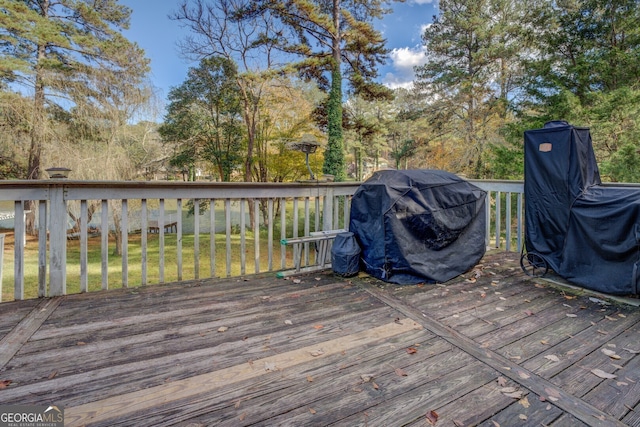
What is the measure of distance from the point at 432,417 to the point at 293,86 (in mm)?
12669

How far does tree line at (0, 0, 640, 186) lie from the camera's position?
9.12 meters

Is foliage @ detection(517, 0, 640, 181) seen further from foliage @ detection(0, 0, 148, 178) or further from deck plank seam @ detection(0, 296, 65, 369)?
foliage @ detection(0, 0, 148, 178)

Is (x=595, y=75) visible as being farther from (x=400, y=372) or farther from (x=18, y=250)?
(x=18, y=250)

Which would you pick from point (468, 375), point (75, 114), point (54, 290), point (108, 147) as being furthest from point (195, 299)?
point (75, 114)

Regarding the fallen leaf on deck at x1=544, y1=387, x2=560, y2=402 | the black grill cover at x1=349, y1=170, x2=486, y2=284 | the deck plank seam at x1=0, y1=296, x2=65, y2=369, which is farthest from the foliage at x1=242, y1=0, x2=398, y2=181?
the fallen leaf on deck at x1=544, y1=387, x2=560, y2=402

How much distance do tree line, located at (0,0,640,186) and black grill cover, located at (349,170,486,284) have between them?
8.30 meters

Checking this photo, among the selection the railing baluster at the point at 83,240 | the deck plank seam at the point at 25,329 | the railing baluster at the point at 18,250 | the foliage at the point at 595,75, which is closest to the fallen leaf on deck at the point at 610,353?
the deck plank seam at the point at 25,329

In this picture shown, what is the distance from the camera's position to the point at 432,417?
130 centimetres

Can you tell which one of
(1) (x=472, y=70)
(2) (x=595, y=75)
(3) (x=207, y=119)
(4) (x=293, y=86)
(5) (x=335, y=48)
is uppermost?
(5) (x=335, y=48)

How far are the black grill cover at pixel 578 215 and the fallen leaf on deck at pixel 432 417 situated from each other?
7.23 feet

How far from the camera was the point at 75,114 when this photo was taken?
973cm

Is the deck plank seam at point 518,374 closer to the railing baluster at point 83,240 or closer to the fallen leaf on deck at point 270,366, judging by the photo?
the fallen leaf on deck at point 270,366

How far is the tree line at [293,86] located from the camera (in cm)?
912

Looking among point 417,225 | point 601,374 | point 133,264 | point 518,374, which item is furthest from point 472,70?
point 133,264
